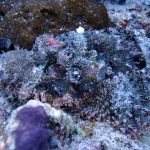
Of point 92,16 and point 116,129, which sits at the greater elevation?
point 92,16

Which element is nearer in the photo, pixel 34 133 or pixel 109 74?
pixel 34 133

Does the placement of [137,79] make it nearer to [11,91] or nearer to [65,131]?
[65,131]

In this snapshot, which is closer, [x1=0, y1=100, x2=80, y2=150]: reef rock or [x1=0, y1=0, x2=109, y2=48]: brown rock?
[x1=0, y1=100, x2=80, y2=150]: reef rock

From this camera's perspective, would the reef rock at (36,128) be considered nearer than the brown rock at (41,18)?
Yes

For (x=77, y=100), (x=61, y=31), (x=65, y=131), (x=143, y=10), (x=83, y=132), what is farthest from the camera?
(x=143, y=10)

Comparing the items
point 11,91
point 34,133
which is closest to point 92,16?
point 11,91

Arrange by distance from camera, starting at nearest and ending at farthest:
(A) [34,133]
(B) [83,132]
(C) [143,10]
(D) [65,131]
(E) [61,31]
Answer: (A) [34,133] < (D) [65,131] < (B) [83,132] < (E) [61,31] < (C) [143,10]

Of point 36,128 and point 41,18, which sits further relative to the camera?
point 41,18

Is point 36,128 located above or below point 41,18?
below
